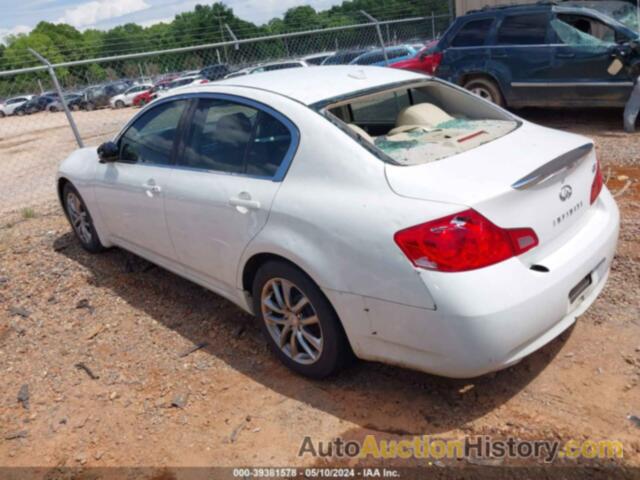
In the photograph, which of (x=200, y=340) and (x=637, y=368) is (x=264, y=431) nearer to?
(x=200, y=340)

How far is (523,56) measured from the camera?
834 centimetres

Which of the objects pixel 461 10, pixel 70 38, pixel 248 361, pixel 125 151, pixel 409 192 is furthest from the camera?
pixel 70 38

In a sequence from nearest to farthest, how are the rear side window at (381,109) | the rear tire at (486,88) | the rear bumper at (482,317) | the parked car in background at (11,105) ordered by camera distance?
the rear bumper at (482,317)
the rear side window at (381,109)
the rear tire at (486,88)
the parked car in background at (11,105)

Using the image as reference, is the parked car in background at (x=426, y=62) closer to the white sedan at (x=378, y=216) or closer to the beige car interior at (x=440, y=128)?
the beige car interior at (x=440, y=128)

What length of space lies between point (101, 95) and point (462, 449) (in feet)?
118

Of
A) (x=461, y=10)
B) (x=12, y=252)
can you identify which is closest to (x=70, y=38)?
(x=461, y=10)

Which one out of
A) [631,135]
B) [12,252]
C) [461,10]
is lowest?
[631,135]

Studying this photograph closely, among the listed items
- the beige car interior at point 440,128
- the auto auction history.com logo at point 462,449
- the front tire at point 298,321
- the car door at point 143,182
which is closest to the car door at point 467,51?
the beige car interior at point 440,128

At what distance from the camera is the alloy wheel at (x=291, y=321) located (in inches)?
116

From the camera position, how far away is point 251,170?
317cm

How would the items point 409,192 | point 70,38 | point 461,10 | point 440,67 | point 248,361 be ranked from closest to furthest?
1. point 409,192
2. point 248,361
3. point 440,67
4. point 461,10
5. point 70,38

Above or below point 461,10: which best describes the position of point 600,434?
below

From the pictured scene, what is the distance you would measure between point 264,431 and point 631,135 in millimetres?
6783

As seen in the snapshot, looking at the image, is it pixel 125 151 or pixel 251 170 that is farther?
pixel 125 151
